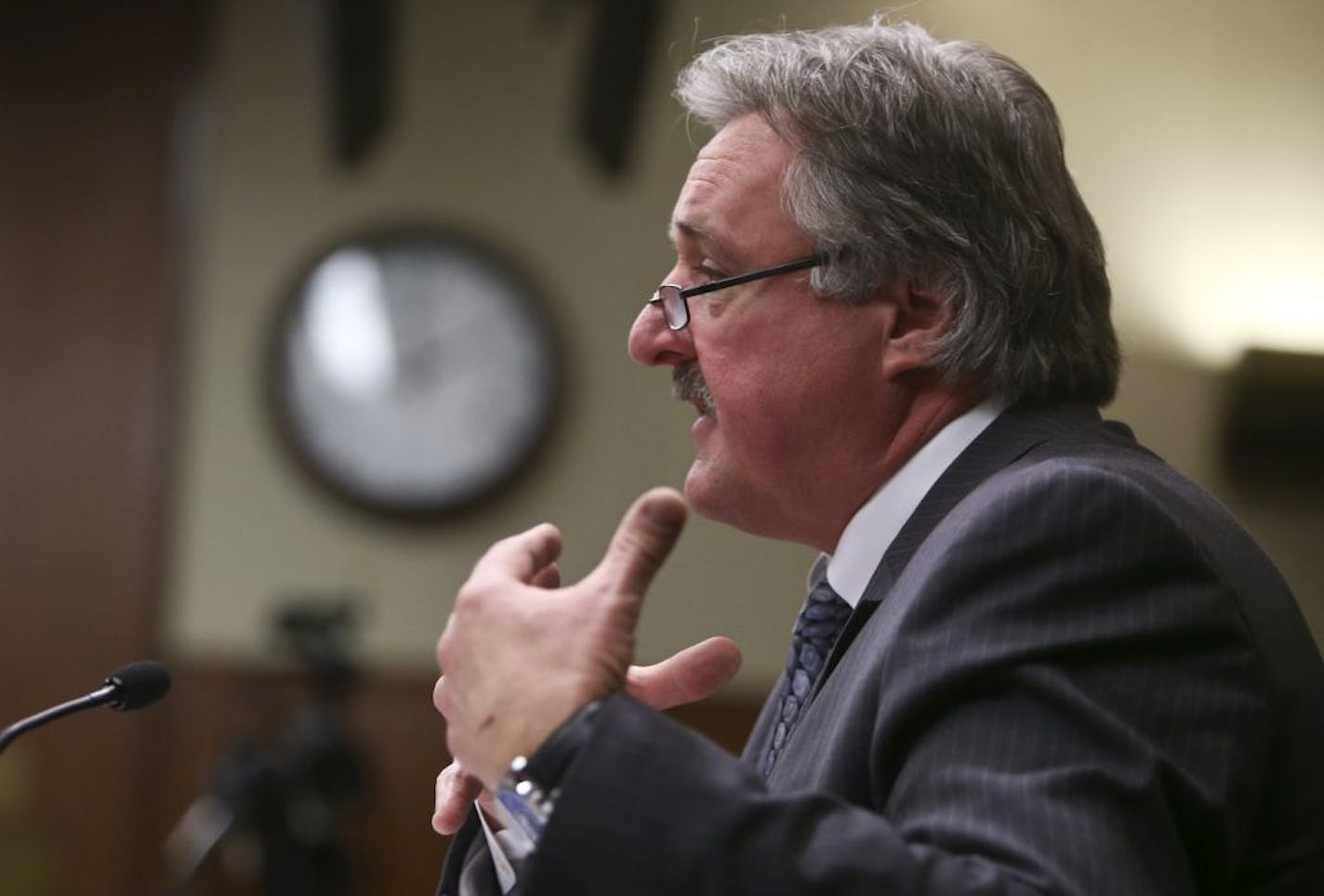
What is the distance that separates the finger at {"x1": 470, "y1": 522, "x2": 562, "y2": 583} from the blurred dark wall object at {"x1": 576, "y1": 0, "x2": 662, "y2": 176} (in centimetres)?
325

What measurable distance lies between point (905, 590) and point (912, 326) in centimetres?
32

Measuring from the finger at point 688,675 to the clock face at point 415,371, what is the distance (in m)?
2.99

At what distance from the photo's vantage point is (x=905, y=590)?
43.2 inches

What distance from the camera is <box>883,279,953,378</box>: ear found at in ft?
4.30

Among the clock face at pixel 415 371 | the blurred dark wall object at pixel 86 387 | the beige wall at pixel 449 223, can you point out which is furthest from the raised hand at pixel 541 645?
the blurred dark wall object at pixel 86 387

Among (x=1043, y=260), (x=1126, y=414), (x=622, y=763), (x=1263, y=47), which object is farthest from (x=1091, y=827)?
(x=1263, y=47)

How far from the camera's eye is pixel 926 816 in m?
0.93

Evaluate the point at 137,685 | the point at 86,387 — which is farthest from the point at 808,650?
the point at 86,387

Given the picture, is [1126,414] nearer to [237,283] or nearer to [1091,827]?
[237,283]

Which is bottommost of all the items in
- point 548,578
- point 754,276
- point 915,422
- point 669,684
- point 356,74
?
point 669,684

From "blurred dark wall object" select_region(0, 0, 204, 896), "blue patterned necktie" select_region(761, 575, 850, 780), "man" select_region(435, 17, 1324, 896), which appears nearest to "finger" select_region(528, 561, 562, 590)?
"man" select_region(435, 17, 1324, 896)

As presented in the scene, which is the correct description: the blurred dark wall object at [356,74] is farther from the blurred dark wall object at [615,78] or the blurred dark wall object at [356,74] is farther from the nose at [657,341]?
the nose at [657,341]

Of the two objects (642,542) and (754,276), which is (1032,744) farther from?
(754,276)

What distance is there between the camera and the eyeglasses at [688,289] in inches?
53.2
